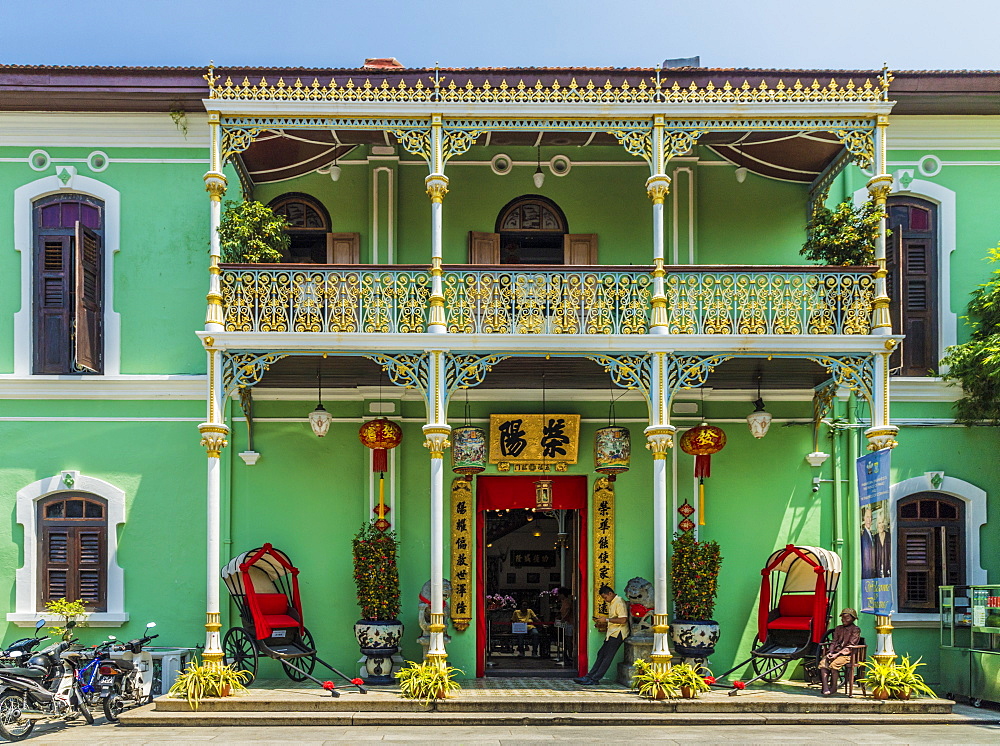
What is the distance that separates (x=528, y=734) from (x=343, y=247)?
6.99 metres

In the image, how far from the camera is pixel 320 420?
13.7 m

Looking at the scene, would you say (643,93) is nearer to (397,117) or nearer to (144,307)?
(397,117)

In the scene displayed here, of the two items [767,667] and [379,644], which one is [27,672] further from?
[767,667]

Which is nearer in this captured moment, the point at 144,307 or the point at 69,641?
the point at 69,641

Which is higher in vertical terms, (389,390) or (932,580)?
(389,390)

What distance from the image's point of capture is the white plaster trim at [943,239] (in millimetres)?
14289

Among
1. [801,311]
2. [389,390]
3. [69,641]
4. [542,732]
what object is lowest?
[542,732]

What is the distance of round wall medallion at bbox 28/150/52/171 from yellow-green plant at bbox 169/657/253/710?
711cm

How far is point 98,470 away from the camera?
1387 cm

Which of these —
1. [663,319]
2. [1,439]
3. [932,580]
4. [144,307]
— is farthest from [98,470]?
[932,580]

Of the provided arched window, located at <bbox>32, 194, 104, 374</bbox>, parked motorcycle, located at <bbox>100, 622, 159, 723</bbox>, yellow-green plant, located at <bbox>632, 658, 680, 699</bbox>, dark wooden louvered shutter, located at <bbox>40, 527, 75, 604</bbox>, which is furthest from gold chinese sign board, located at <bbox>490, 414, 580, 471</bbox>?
dark wooden louvered shutter, located at <bbox>40, 527, 75, 604</bbox>

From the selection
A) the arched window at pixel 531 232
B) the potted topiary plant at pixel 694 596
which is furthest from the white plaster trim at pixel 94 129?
the potted topiary plant at pixel 694 596

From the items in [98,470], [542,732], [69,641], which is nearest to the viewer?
[542,732]

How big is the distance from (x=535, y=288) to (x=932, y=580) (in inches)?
267
